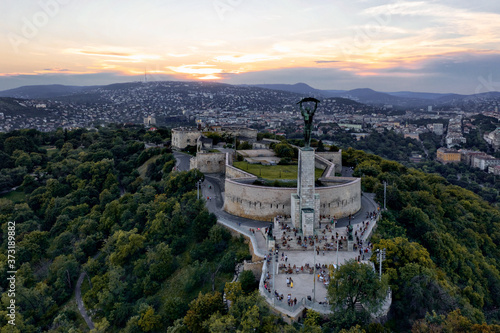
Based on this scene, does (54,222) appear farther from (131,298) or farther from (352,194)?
(352,194)

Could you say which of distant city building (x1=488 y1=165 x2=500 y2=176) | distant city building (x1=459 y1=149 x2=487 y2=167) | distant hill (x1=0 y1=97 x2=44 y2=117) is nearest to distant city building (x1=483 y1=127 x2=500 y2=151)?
distant city building (x1=459 y1=149 x2=487 y2=167)

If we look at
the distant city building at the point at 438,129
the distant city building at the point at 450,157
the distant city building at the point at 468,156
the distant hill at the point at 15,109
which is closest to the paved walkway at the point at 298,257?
the distant city building at the point at 450,157

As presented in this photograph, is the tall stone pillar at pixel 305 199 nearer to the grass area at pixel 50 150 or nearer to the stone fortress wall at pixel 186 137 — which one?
the stone fortress wall at pixel 186 137

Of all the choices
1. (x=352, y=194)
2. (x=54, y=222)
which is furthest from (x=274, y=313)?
(x=54, y=222)

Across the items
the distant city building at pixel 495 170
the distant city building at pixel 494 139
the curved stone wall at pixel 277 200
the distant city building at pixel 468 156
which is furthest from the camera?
the distant city building at pixel 494 139

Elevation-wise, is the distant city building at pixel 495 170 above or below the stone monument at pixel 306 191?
below

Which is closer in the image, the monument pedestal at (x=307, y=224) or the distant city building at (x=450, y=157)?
the monument pedestal at (x=307, y=224)

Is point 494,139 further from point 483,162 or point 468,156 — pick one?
point 483,162

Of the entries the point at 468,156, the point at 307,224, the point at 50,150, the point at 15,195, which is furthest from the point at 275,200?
the point at 468,156

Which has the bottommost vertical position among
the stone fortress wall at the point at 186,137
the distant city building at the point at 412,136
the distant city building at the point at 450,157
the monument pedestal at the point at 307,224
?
the distant city building at the point at 450,157
